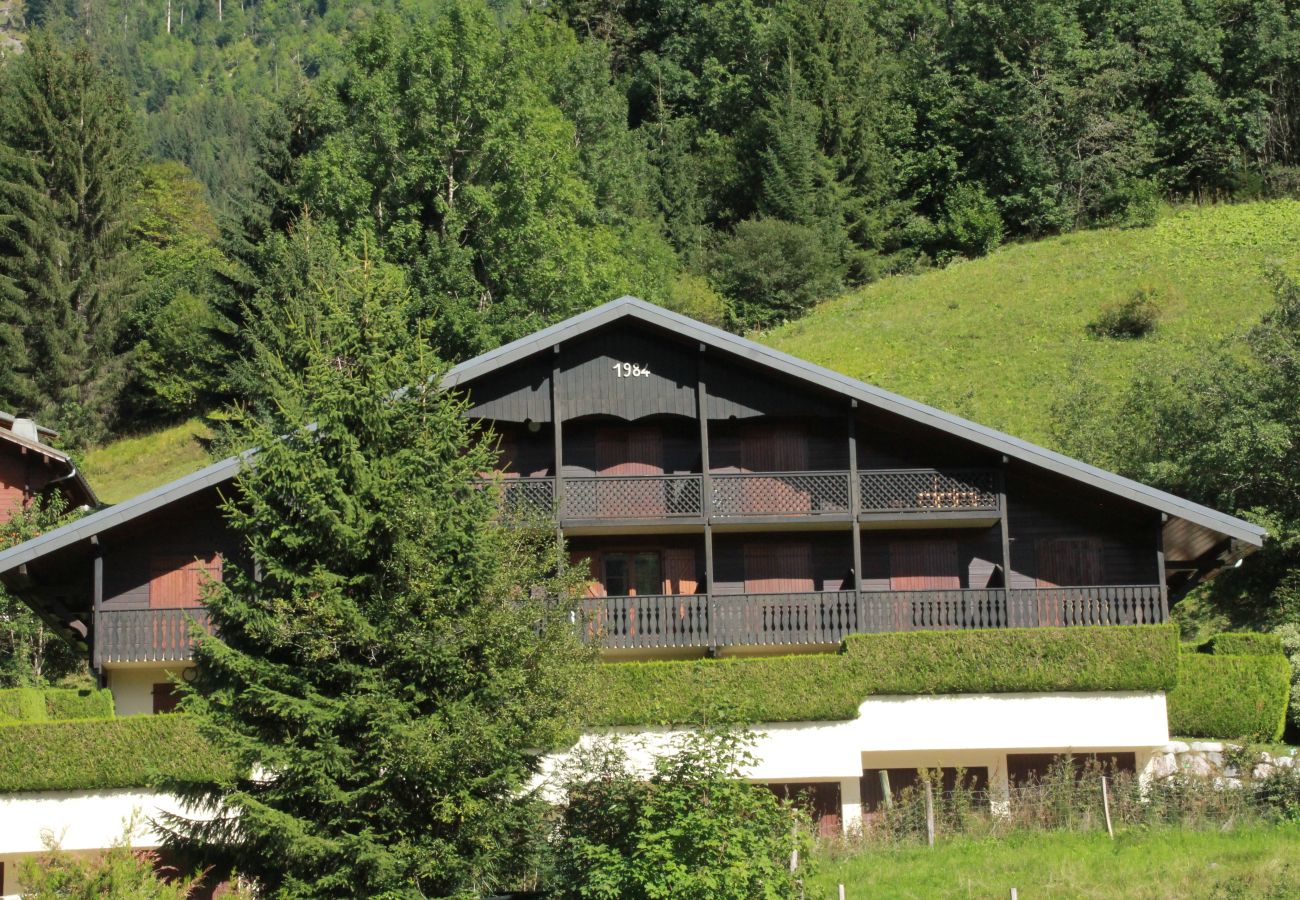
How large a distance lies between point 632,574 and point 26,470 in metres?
19.0

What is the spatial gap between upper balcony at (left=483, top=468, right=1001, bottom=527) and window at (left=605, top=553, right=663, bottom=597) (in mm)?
2147

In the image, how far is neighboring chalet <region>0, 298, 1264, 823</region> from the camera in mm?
27547

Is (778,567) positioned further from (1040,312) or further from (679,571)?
(1040,312)

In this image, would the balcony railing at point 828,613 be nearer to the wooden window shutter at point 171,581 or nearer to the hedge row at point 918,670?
the hedge row at point 918,670

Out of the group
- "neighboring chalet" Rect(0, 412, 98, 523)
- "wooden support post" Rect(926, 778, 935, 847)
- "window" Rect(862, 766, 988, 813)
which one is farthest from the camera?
"neighboring chalet" Rect(0, 412, 98, 523)

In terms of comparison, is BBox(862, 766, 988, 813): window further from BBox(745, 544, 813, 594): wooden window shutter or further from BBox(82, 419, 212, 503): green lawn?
BBox(82, 419, 212, 503): green lawn

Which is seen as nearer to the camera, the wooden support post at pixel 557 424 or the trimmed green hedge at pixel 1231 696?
the trimmed green hedge at pixel 1231 696

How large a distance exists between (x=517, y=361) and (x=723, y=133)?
52.6m

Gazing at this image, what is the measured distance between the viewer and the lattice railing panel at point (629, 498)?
29891 millimetres

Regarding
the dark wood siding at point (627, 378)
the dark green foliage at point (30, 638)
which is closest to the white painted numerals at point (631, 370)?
the dark wood siding at point (627, 378)

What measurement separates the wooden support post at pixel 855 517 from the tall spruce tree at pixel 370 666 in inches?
447

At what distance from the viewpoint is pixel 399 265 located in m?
46.7

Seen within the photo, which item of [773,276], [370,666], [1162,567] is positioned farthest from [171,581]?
[773,276]

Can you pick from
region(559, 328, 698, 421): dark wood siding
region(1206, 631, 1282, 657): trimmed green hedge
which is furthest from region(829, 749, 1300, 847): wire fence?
region(559, 328, 698, 421): dark wood siding
